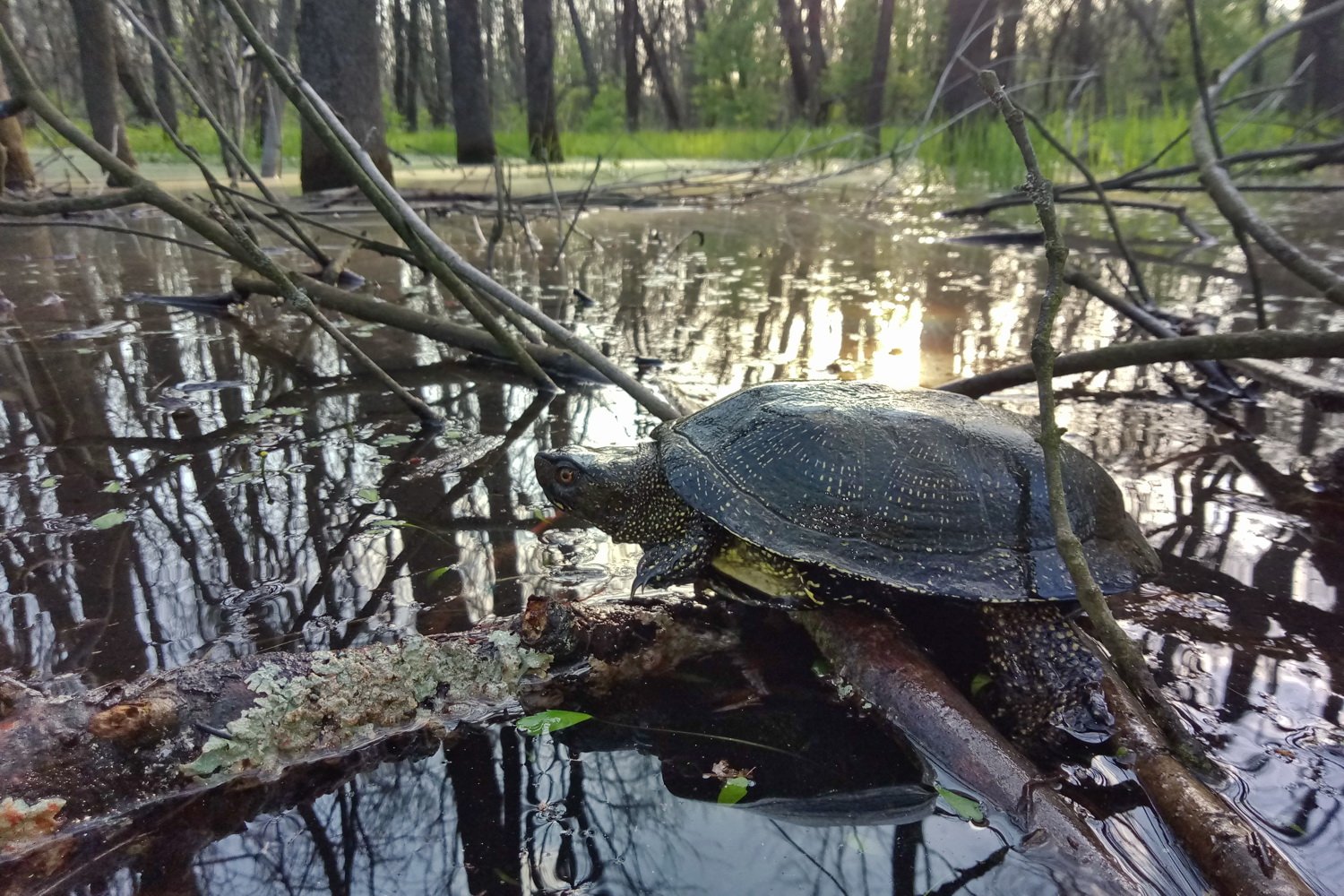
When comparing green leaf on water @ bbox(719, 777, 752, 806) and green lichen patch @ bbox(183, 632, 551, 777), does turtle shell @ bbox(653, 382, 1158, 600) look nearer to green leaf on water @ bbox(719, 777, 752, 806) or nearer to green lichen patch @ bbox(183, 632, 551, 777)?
green leaf on water @ bbox(719, 777, 752, 806)

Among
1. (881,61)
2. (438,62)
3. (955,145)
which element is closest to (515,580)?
(955,145)

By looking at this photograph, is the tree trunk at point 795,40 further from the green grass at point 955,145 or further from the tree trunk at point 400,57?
the tree trunk at point 400,57

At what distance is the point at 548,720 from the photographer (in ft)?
4.61

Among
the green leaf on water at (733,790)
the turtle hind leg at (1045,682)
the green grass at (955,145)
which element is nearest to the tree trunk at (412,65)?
the green grass at (955,145)

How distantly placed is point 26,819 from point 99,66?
9.54 metres

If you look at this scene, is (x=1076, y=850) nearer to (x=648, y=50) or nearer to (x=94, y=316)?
(x=94, y=316)

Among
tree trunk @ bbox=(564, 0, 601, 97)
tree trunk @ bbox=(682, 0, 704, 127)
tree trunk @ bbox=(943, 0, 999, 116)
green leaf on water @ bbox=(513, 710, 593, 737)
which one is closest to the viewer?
green leaf on water @ bbox=(513, 710, 593, 737)

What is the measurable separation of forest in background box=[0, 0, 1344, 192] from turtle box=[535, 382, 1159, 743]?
150 centimetres

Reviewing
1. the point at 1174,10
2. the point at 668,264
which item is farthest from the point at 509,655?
the point at 1174,10

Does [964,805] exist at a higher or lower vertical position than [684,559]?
lower

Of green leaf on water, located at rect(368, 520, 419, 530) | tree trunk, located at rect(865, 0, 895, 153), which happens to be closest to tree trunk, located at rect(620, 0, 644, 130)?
tree trunk, located at rect(865, 0, 895, 153)

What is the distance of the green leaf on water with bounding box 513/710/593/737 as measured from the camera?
1385 mm

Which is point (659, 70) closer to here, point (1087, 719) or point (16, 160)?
point (16, 160)

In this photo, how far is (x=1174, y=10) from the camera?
16125mm
